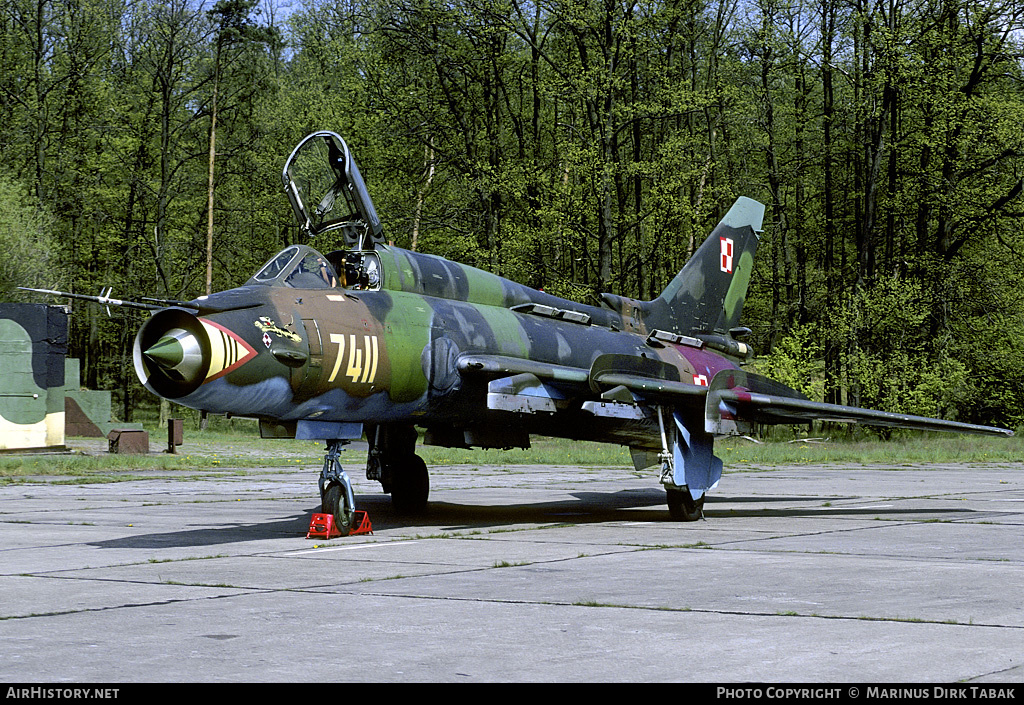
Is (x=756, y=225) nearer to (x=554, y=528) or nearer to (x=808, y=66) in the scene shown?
(x=554, y=528)

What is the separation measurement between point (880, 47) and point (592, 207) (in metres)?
12.1

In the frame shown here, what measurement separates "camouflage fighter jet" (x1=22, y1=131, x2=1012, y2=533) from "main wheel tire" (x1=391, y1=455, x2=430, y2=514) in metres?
0.02

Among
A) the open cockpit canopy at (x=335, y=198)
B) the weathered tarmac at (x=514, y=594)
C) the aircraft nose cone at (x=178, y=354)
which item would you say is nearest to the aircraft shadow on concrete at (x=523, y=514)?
the weathered tarmac at (x=514, y=594)

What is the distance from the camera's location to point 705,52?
160ft

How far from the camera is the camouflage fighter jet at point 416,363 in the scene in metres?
10.2

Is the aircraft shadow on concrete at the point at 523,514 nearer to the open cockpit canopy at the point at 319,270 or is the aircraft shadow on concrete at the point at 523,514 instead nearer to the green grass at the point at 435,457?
the open cockpit canopy at the point at 319,270

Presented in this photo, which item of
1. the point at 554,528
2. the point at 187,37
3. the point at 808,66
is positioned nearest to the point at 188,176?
the point at 187,37

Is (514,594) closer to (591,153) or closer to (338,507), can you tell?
(338,507)

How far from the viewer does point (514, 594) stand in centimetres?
770

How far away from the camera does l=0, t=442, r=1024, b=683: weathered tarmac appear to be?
528 cm

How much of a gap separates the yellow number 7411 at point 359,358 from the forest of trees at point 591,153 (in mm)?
28701

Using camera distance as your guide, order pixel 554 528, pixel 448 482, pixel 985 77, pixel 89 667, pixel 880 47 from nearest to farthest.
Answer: pixel 89 667
pixel 554 528
pixel 448 482
pixel 880 47
pixel 985 77

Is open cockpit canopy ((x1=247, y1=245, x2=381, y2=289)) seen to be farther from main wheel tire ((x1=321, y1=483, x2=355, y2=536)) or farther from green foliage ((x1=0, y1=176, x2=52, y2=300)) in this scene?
green foliage ((x1=0, y1=176, x2=52, y2=300))

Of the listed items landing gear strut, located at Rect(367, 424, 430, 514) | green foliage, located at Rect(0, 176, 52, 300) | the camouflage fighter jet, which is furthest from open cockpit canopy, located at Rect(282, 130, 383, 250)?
green foliage, located at Rect(0, 176, 52, 300)
